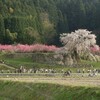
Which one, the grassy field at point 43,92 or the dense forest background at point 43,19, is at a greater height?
the dense forest background at point 43,19

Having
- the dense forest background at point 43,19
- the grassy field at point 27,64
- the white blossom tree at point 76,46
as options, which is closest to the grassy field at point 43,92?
the grassy field at point 27,64

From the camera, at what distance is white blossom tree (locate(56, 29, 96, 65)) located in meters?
76.8

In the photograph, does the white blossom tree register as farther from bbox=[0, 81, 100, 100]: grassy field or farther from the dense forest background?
bbox=[0, 81, 100, 100]: grassy field

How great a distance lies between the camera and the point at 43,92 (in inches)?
1256

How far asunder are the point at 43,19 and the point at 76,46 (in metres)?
52.5

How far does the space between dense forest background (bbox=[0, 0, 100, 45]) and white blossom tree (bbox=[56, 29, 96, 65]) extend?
30.6 meters

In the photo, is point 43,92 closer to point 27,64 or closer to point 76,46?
point 27,64

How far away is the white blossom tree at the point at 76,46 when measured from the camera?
76.8 metres

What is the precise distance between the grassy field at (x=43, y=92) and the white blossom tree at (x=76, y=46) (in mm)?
36319

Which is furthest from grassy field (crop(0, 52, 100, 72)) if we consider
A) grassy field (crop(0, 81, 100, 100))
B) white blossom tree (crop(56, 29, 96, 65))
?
grassy field (crop(0, 81, 100, 100))

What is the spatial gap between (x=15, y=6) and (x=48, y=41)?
1168 cm

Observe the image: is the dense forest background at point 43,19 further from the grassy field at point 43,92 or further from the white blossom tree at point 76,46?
the grassy field at point 43,92

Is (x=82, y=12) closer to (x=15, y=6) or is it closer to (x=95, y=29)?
(x=95, y=29)

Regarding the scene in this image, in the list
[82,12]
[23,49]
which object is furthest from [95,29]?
[23,49]
